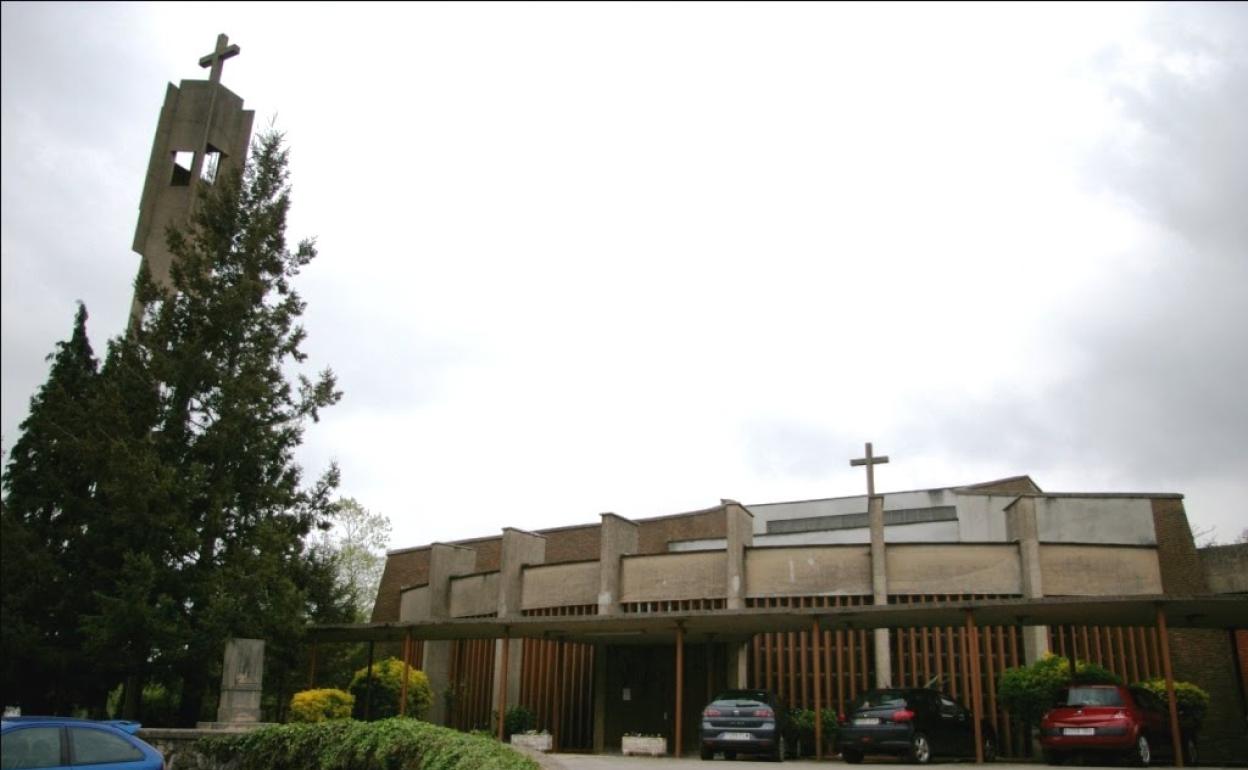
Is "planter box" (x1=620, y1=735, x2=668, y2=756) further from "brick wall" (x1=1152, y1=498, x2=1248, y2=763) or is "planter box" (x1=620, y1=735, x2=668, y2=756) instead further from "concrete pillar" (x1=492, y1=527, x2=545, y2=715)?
"brick wall" (x1=1152, y1=498, x2=1248, y2=763)

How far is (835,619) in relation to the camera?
64.4ft

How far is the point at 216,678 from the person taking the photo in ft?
80.5

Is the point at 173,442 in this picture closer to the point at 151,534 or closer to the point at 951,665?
the point at 151,534

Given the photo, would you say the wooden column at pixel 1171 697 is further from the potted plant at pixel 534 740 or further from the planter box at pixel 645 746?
the potted plant at pixel 534 740

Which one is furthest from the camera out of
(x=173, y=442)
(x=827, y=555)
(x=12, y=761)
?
(x=827, y=555)

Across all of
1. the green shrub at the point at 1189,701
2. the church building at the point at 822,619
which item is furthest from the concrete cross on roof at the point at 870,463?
the green shrub at the point at 1189,701

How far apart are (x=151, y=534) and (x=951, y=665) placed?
19.8 meters

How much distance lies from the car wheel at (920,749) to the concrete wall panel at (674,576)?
9.71 metres

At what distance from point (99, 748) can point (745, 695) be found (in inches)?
481

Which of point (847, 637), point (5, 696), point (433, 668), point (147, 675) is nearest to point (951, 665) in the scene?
point (847, 637)

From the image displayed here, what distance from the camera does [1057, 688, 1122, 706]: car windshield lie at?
54.4 ft

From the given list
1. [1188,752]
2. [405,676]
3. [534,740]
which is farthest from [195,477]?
[1188,752]

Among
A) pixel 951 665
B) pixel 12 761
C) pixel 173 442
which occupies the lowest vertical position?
pixel 12 761

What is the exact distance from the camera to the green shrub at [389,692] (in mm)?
26391
